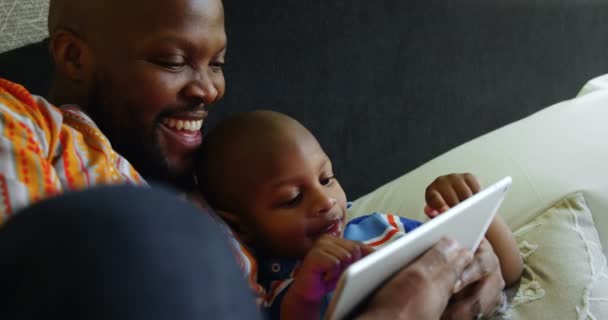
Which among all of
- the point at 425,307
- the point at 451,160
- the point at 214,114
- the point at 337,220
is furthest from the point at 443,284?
the point at 214,114

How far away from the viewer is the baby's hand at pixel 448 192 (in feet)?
3.28

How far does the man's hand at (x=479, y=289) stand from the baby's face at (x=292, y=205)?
0.20 metres

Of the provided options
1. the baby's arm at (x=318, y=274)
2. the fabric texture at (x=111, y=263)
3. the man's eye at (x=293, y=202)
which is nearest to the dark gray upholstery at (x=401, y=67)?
the man's eye at (x=293, y=202)

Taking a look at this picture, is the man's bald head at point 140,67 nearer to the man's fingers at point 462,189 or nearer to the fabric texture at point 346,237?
the fabric texture at point 346,237

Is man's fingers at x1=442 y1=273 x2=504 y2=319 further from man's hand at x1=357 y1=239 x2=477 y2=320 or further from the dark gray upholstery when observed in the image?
the dark gray upholstery

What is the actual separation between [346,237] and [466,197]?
0.62 feet

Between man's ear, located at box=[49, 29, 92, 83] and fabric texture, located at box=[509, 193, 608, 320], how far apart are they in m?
0.74

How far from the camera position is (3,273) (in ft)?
1.18

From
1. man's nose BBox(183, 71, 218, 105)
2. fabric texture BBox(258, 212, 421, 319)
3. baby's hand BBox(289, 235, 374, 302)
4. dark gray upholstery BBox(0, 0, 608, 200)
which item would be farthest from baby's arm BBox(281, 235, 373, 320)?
dark gray upholstery BBox(0, 0, 608, 200)

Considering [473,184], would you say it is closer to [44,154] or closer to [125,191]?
[44,154]

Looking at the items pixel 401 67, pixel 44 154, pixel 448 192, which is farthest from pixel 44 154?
pixel 401 67

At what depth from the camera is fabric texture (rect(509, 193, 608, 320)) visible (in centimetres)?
101

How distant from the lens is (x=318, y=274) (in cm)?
77

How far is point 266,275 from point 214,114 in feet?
1.77
